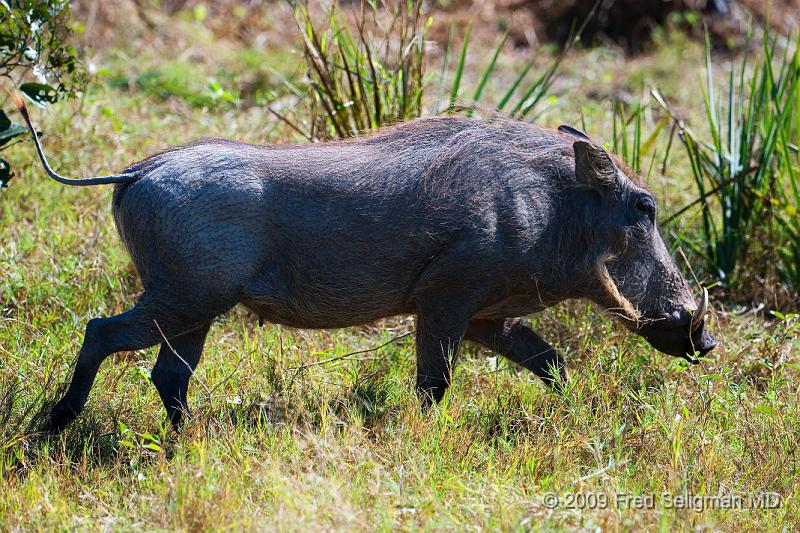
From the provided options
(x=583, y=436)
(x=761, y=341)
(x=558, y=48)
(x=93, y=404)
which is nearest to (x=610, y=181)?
(x=583, y=436)

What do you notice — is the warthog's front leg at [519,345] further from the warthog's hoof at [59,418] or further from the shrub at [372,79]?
the warthog's hoof at [59,418]

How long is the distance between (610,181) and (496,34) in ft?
20.2

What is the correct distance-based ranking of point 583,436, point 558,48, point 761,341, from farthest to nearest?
Result: point 558,48 → point 761,341 → point 583,436

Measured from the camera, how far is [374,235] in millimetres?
3422

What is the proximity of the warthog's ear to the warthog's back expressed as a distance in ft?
0.32

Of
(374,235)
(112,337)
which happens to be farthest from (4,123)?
(374,235)

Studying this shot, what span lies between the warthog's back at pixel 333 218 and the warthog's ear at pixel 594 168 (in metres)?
0.10

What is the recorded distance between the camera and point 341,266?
3.43m

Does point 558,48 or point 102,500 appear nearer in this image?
point 102,500

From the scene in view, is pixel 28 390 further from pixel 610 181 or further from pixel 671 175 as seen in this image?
pixel 671 175

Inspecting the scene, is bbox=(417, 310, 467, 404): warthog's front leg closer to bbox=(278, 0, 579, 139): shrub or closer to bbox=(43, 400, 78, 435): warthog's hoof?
bbox=(43, 400, 78, 435): warthog's hoof

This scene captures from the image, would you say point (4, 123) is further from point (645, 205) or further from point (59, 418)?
point (645, 205)

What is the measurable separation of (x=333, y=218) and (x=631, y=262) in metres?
1.22

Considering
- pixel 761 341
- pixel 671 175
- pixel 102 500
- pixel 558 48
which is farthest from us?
pixel 558 48
